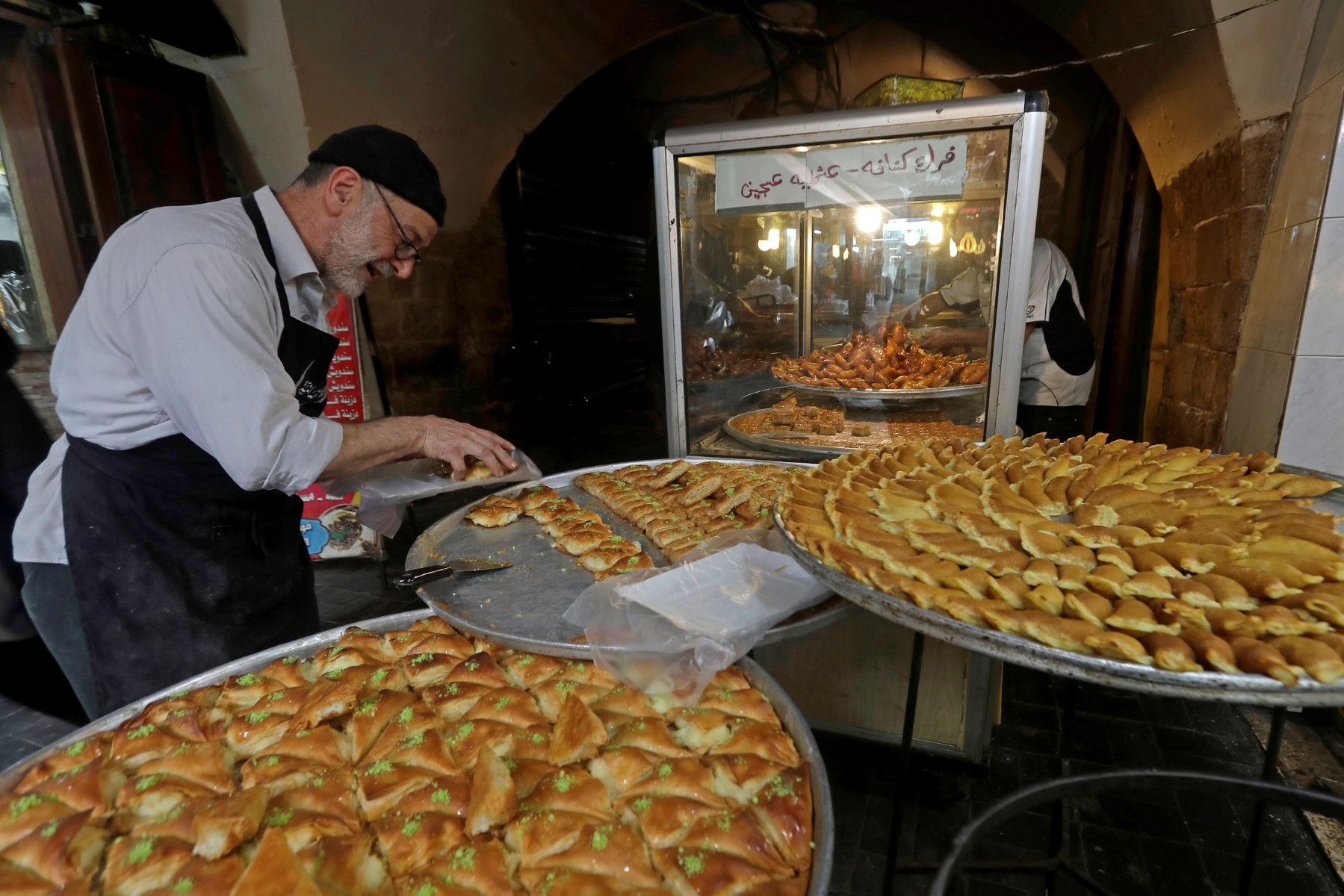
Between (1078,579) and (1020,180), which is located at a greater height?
(1020,180)

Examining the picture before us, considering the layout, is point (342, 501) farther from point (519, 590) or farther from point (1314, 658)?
point (1314, 658)

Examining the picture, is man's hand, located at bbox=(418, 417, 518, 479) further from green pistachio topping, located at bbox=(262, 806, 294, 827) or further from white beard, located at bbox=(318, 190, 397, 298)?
green pistachio topping, located at bbox=(262, 806, 294, 827)

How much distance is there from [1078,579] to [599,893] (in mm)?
1118

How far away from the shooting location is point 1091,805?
2721 mm

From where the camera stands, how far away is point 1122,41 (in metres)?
4.70

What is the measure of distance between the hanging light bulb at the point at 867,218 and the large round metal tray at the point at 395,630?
250 cm

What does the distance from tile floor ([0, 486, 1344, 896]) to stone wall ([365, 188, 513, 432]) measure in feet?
11.6

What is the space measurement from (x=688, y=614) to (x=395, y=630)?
2.95 ft

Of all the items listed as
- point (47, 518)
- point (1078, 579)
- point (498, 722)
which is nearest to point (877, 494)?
point (1078, 579)

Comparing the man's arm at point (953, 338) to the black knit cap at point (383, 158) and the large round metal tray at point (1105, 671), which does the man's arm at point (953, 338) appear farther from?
the black knit cap at point (383, 158)

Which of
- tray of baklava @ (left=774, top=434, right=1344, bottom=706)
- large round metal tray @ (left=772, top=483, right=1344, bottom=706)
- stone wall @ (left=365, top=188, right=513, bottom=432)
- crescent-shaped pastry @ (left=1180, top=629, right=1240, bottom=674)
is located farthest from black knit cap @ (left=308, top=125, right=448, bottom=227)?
stone wall @ (left=365, top=188, right=513, bottom=432)

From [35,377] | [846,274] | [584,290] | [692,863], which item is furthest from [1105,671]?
[584,290]

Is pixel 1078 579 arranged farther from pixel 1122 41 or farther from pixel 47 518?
pixel 1122 41

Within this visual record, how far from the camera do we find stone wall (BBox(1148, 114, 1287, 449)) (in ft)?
10.8
